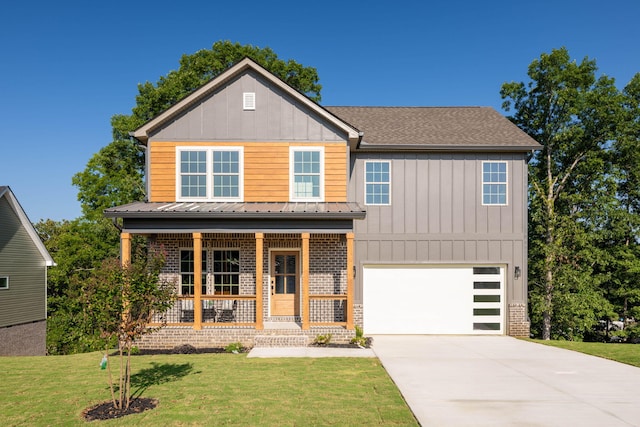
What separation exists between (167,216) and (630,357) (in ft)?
43.6

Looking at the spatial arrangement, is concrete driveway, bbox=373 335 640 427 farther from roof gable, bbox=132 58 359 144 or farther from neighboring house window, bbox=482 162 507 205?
roof gable, bbox=132 58 359 144

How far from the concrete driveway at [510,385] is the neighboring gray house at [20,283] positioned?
16.3 m

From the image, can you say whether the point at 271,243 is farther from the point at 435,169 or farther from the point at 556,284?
the point at 556,284

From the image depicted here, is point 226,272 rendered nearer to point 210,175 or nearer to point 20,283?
point 210,175

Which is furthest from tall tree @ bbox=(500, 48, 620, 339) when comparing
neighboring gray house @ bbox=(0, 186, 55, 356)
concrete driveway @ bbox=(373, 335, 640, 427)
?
neighboring gray house @ bbox=(0, 186, 55, 356)

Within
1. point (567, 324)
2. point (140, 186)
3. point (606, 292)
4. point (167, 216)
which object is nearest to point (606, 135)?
point (606, 292)

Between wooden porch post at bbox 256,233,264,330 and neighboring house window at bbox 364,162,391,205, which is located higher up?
neighboring house window at bbox 364,162,391,205

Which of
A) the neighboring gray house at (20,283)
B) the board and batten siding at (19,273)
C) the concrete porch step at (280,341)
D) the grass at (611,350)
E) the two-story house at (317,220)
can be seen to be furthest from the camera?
the board and batten siding at (19,273)

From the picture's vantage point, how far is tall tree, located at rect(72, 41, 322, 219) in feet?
83.0

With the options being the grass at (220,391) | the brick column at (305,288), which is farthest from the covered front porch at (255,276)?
the grass at (220,391)

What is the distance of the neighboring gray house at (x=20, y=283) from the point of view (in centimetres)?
1914

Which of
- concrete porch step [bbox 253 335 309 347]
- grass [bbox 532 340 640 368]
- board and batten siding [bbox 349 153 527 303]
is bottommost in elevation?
grass [bbox 532 340 640 368]

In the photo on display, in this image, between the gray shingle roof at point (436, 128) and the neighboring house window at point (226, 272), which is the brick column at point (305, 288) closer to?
the neighboring house window at point (226, 272)

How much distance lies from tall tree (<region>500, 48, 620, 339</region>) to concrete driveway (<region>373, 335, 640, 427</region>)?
6.14m
